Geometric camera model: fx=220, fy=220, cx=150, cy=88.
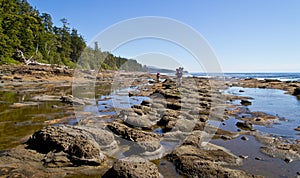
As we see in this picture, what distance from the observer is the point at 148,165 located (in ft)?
18.8

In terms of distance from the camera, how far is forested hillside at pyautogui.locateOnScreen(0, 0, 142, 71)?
46.0 meters

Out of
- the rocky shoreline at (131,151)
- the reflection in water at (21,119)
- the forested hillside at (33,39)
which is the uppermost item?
the forested hillside at (33,39)

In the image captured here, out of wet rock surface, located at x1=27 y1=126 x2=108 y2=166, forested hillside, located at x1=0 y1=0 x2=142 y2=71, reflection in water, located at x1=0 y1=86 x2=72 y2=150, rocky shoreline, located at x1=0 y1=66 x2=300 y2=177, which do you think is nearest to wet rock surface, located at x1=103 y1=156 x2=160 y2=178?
rocky shoreline, located at x1=0 y1=66 x2=300 y2=177

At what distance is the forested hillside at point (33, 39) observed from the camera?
151 feet

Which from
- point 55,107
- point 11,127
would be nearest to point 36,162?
point 11,127

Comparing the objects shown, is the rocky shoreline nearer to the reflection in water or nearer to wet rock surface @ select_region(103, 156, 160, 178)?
wet rock surface @ select_region(103, 156, 160, 178)

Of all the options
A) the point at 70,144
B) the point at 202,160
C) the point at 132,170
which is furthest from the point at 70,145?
the point at 202,160

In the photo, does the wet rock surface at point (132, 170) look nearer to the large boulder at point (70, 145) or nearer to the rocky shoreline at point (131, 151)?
the rocky shoreline at point (131, 151)

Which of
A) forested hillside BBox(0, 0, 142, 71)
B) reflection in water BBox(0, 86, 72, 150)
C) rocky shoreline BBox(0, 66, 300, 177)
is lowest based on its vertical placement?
reflection in water BBox(0, 86, 72, 150)

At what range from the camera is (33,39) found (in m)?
56.6

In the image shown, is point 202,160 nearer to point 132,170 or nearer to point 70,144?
point 132,170

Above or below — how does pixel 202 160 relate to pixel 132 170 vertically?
below

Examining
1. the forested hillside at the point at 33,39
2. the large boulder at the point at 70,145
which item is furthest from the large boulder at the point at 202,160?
the forested hillside at the point at 33,39

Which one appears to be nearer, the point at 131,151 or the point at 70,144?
the point at 70,144
